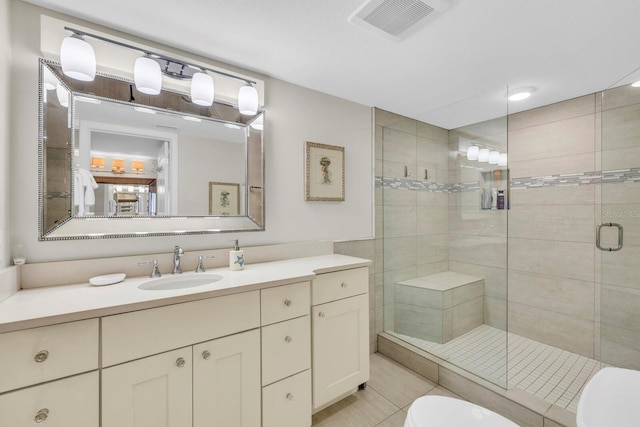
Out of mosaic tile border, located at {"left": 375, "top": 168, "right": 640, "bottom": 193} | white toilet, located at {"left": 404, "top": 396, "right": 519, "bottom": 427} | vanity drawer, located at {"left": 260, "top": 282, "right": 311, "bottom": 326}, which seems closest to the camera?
white toilet, located at {"left": 404, "top": 396, "right": 519, "bottom": 427}

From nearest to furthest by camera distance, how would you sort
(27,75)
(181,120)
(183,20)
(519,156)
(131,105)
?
(27,75)
(183,20)
(131,105)
(181,120)
(519,156)

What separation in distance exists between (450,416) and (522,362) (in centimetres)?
174

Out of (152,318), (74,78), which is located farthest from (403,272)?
(74,78)

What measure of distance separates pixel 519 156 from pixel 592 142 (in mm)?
529

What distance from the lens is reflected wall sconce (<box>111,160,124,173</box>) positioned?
1487 millimetres

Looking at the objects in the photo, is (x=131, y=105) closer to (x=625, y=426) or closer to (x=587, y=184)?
(x=625, y=426)

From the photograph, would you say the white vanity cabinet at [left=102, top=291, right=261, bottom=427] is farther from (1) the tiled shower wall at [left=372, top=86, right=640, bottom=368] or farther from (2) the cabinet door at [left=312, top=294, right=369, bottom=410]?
(1) the tiled shower wall at [left=372, top=86, right=640, bottom=368]

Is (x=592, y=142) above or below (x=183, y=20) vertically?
below

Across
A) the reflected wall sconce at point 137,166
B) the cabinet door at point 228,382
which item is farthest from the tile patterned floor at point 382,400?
the reflected wall sconce at point 137,166

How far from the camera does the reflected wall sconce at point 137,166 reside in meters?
1.54

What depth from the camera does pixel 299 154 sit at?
208 cm

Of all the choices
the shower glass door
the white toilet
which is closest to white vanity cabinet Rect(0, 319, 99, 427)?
the white toilet

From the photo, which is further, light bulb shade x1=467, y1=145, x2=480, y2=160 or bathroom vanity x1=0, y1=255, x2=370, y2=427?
light bulb shade x1=467, y1=145, x2=480, y2=160

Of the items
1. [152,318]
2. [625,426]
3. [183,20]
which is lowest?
[625,426]
